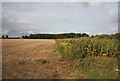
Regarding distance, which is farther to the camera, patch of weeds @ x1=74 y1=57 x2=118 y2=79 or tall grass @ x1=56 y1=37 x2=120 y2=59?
tall grass @ x1=56 y1=37 x2=120 y2=59

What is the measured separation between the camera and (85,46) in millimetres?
6641

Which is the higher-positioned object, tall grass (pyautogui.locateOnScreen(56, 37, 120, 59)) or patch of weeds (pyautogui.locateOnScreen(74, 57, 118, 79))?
tall grass (pyautogui.locateOnScreen(56, 37, 120, 59))

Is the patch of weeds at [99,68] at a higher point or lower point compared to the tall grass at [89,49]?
lower

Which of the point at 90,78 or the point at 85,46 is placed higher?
the point at 85,46

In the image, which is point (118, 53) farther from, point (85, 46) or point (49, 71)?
point (49, 71)

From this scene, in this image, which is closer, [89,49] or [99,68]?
[99,68]

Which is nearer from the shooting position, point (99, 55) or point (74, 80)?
point (74, 80)

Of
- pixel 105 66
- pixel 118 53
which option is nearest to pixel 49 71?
pixel 105 66

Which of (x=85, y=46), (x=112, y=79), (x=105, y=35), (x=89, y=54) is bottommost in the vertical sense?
(x=112, y=79)

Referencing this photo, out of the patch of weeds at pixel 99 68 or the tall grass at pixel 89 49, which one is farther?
the tall grass at pixel 89 49

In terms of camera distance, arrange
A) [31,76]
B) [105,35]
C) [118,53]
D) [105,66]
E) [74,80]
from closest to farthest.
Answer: [74,80] < [31,76] < [105,66] < [118,53] < [105,35]

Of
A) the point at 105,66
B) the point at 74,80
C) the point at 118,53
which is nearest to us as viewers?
the point at 74,80

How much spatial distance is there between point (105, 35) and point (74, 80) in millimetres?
7579

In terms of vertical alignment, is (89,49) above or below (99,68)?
above
